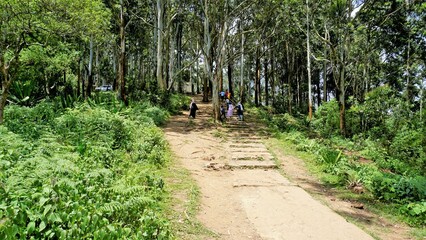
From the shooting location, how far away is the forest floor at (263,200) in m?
5.61

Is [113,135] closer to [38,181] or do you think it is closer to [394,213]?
[38,181]

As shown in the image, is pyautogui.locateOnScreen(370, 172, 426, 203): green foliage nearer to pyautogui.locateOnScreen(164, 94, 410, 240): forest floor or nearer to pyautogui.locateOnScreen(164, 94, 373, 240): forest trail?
pyautogui.locateOnScreen(164, 94, 410, 240): forest floor

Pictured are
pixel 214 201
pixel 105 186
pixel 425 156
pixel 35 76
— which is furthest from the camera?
pixel 35 76

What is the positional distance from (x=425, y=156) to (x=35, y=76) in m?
17.4

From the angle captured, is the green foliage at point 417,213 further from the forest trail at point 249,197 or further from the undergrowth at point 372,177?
the forest trail at point 249,197

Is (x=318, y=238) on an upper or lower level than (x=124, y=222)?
lower

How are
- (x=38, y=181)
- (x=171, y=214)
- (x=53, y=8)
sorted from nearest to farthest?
(x=38, y=181), (x=171, y=214), (x=53, y=8)

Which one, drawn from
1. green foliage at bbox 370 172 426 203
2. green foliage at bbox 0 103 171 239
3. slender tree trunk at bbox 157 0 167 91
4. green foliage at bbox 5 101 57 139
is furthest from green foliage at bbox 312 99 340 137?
green foliage at bbox 5 101 57 139

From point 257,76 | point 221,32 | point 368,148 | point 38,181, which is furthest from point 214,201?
point 257,76

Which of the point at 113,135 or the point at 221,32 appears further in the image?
the point at 221,32

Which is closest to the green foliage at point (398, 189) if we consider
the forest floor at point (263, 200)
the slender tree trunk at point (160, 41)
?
the forest floor at point (263, 200)

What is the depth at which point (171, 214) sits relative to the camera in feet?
19.0

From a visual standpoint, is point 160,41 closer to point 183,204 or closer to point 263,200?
point 263,200

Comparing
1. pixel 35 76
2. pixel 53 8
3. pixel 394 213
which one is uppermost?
pixel 53 8
